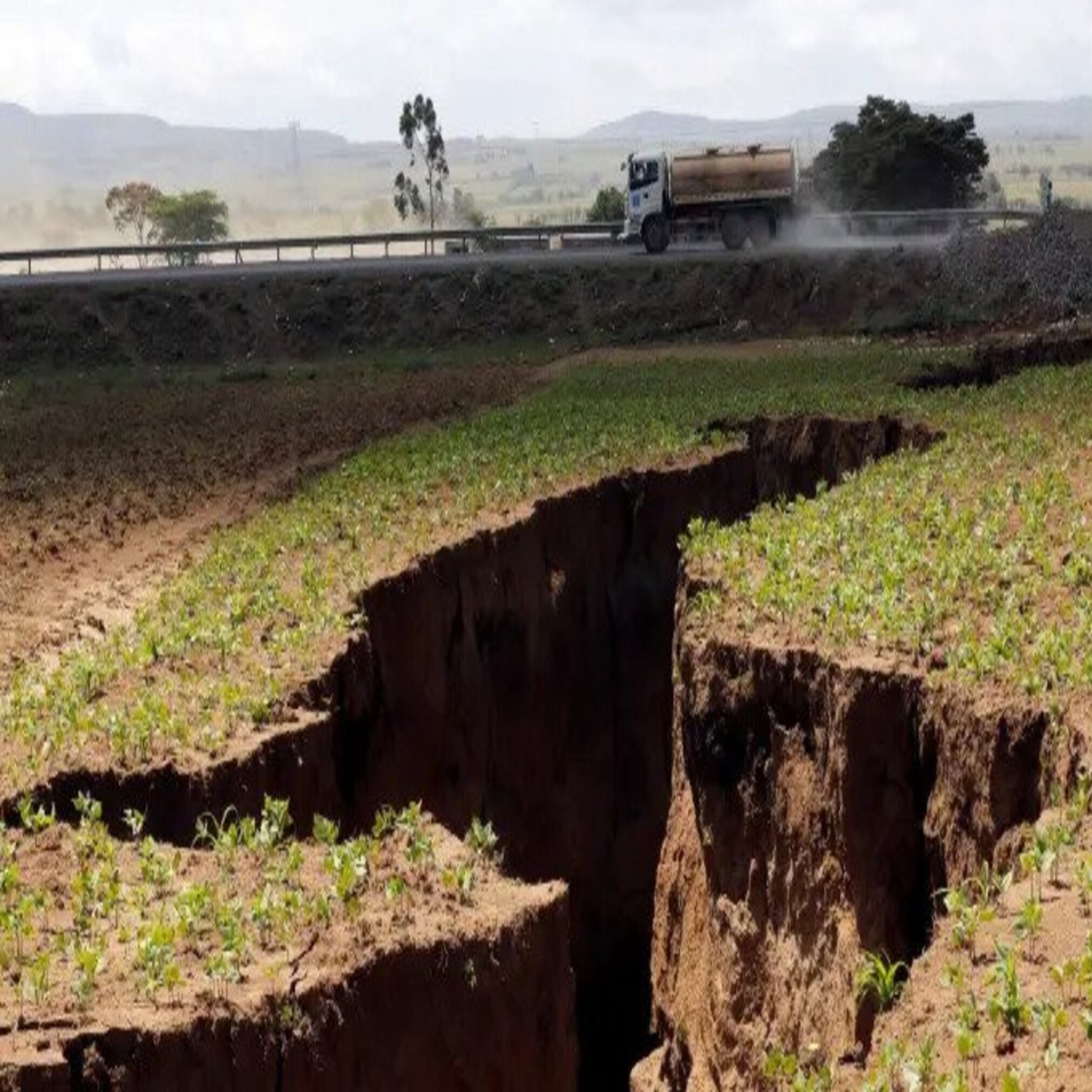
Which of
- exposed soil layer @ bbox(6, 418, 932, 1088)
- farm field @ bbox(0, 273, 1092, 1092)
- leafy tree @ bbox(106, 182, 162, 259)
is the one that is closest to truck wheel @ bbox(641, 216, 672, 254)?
farm field @ bbox(0, 273, 1092, 1092)

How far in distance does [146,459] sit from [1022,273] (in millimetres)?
23099

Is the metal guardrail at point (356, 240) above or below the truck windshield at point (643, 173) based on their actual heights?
below

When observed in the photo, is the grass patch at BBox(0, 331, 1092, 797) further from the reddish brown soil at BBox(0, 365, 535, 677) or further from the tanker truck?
the tanker truck

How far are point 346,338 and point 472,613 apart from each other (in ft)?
104

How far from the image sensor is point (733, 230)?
58.7m

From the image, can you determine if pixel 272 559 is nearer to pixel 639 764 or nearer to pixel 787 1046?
pixel 639 764

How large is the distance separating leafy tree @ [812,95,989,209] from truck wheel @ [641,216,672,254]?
14437mm

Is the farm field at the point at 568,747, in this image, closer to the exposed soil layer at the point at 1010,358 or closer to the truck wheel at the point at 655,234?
the exposed soil layer at the point at 1010,358

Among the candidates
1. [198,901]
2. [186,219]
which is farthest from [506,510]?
[186,219]

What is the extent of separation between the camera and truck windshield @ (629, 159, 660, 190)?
58.4 m

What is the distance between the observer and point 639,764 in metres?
26.7

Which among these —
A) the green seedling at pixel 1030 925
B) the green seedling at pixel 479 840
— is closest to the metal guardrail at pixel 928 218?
the green seedling at pixel 479 840

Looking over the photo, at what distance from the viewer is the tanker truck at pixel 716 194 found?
58.2 m

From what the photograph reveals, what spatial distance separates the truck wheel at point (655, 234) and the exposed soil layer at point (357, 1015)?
152ft
